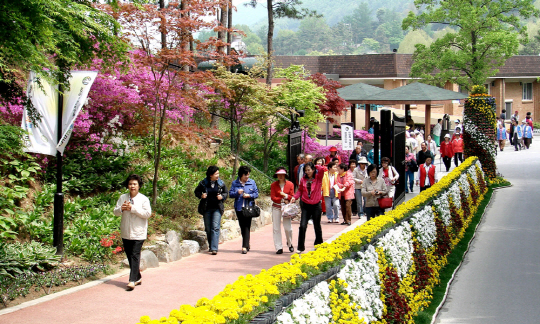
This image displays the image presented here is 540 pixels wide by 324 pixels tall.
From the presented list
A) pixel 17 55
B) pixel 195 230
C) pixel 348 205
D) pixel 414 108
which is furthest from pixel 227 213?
pixel 414 108

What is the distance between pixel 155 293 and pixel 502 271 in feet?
22.1

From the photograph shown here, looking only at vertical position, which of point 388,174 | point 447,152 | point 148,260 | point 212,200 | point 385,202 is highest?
point 447,152

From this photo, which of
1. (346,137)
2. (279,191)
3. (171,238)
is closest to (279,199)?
(279,191)

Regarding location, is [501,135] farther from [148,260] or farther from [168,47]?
[148,260]

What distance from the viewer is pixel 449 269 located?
11.2m

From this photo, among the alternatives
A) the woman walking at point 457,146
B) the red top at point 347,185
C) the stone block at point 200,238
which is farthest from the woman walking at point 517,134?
the stone block at point 200,238

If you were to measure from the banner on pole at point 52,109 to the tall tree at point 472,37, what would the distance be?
1094 inches

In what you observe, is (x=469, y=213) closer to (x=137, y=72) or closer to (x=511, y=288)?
(x=511, y=288)

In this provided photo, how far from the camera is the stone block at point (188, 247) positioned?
10.5 metres

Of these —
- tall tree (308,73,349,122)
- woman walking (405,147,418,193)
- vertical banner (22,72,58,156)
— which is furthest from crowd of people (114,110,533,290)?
tall tree (308,73,349,122)

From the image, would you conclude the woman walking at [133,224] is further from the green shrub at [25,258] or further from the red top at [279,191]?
the red top at [279,191]

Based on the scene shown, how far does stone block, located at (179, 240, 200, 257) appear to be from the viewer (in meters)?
10.5

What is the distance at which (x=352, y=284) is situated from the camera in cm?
634

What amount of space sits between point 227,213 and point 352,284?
7039 millimetres
